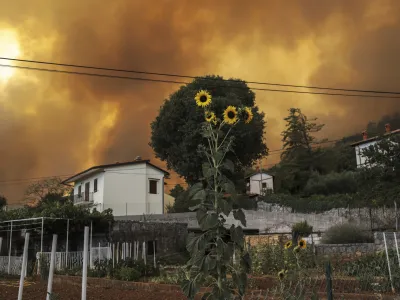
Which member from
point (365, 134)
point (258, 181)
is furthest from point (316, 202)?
point (258, 181)

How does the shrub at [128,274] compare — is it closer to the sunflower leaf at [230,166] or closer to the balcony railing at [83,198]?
the sunflower leaf at [230,166]

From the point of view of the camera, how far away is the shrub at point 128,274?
1476cm

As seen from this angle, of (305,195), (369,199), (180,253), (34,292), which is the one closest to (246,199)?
(34,292)

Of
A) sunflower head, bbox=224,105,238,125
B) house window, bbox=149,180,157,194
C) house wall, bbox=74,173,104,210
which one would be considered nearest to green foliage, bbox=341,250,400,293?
sunflower head, bbox=224,105,238,125

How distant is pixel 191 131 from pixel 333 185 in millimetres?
12384

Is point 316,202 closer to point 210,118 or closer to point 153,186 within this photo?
point 153,186

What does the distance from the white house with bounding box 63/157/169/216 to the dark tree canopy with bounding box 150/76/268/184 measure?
2957 millimetres

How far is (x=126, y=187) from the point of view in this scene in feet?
132

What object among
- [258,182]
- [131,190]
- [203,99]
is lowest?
[203,99]

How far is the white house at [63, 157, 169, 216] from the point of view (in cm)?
3924

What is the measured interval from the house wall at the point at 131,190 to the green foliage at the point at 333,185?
14362 millimetres

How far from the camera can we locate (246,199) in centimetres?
430

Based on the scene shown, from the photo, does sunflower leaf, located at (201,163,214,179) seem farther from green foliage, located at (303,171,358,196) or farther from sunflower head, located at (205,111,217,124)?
green foliage, located at (303,171,358,196)

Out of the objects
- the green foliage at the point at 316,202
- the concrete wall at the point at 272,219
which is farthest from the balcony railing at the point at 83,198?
the green foliage at the point at 316,202
